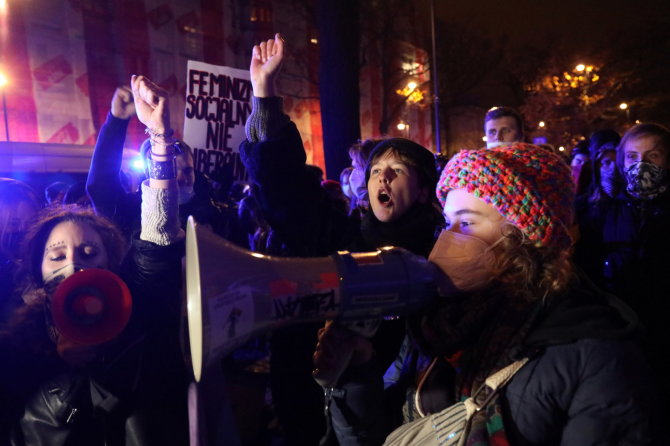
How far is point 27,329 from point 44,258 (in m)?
0.27

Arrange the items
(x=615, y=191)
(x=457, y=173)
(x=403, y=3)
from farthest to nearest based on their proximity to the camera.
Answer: (x=403, y=3) → (x=615, y=191) → (x=457, y=173)

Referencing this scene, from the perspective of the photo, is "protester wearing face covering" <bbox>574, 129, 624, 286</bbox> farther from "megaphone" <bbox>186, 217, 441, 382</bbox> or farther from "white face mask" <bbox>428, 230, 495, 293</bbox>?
"megaphone" <bbox>186, 217, 441, 382</bbox>

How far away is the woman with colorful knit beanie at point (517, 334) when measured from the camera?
43.4 inches

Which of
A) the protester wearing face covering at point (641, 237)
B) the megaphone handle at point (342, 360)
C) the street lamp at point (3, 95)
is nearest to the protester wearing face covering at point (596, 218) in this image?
the protester wearing face covering at point (641, 237)

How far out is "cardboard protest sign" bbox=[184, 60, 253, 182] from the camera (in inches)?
165

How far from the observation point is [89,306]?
1.43 meters

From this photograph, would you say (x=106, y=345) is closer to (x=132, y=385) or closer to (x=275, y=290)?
(x=132, y=385)

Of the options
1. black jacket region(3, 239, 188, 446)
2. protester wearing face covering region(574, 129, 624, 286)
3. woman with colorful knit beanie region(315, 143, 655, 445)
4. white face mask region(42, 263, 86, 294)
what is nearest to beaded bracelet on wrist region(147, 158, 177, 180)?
black jacket region(3, 239, 188, 446)

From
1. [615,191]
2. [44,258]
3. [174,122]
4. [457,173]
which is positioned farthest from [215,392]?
[174,122]

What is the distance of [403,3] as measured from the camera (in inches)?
762

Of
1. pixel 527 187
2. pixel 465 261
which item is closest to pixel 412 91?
pixel 527 187

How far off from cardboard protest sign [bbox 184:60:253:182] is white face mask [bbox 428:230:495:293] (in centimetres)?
332

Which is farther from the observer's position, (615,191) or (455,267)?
(615,191)

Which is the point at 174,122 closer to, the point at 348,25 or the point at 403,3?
the point at 348,25
